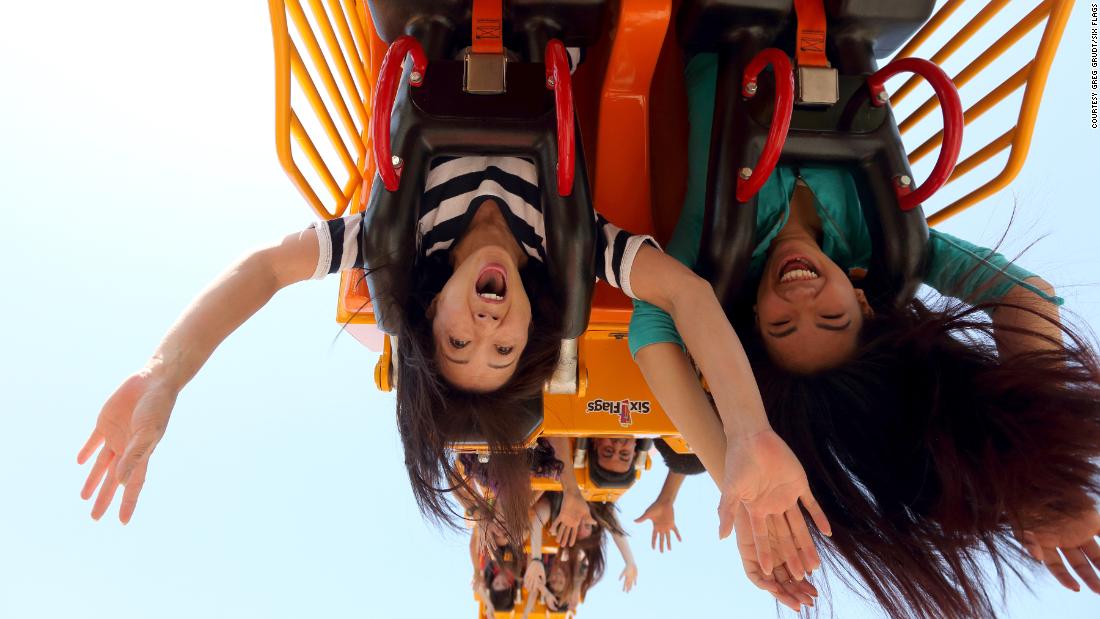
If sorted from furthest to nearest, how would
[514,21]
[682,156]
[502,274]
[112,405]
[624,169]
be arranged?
[682,156] < [624,169] < [514,21] < [502,274] < [112,405]

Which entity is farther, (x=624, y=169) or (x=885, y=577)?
(x=624, y=169)

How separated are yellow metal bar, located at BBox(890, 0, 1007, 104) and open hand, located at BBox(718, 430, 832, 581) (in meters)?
1.01

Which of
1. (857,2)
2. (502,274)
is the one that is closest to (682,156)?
(857,2)

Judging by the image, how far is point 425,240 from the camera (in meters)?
1.44

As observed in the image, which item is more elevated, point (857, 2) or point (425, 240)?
point (857, 2)

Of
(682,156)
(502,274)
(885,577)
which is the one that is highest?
(682,156)

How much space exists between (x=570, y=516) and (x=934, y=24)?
1551 mm

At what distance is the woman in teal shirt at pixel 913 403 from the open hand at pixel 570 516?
0.93 meters

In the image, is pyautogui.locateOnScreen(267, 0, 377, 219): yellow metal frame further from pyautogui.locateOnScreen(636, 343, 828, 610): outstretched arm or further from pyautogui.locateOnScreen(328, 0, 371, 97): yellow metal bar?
pyautogui.locateOnScreen(636, 343, 828, 610): outstretched arm

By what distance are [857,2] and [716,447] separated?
2.81 ft

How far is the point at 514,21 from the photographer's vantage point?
1422 mm

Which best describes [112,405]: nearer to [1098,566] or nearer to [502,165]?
[502,165]

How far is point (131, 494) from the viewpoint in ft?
3.15

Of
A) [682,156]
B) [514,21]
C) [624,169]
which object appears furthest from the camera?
[682,156]
